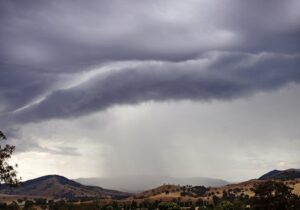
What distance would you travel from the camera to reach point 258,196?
102 metres

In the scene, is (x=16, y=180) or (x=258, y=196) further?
(x=258, y=196)

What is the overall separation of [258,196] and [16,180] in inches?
2348

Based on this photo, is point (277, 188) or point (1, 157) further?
point (277, 188)

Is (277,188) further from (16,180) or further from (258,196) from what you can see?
(16,180)

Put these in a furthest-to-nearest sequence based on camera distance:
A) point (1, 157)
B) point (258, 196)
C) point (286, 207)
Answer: point (258, 196)
point (286, 207)
point (1, 157)

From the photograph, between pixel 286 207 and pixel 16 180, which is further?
pixel 286 207

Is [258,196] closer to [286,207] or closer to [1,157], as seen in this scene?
[286,207]

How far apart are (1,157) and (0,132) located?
357 cm

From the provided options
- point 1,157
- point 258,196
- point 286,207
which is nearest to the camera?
point 1,157

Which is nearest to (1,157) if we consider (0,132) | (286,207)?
(0,132)

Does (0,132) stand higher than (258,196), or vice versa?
(0,132)

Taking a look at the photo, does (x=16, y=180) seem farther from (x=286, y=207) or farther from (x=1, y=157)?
(x=286, y=207)

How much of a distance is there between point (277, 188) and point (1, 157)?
196 ft

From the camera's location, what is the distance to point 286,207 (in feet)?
305
